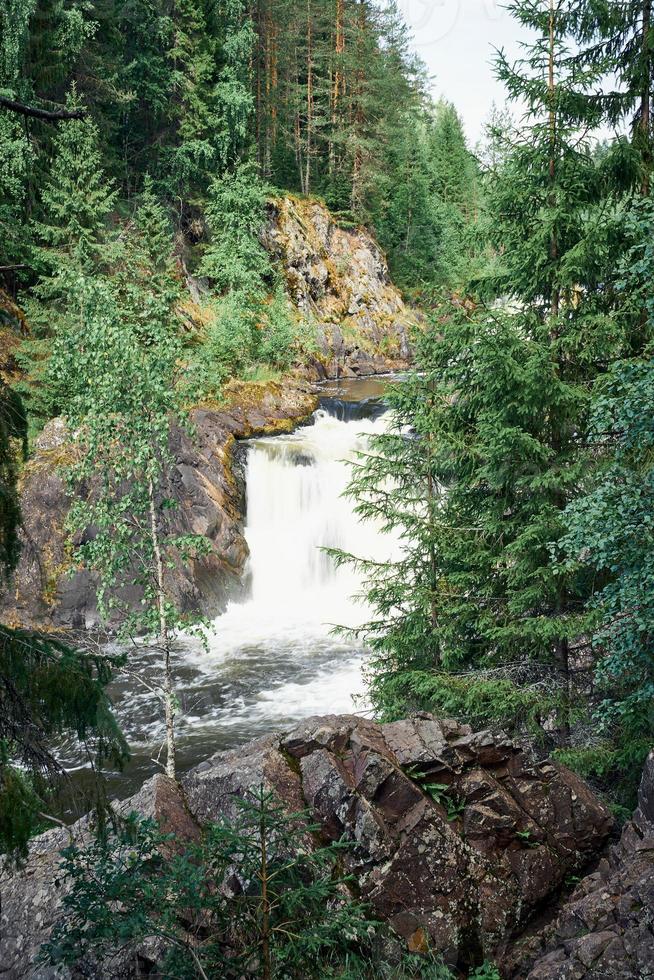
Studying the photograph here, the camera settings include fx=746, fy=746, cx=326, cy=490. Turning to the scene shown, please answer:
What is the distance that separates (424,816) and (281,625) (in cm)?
1231

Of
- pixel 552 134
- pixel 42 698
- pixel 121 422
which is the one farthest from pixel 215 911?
pixel 552 134

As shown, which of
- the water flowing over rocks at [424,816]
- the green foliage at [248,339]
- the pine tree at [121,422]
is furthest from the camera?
the green foliage at [248,339]

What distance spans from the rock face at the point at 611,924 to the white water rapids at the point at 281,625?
5999mm

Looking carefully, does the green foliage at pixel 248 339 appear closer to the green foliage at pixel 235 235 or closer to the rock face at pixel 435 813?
the green foliage at pixel 235 235

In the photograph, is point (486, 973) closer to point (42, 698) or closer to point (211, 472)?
point (42, 698)

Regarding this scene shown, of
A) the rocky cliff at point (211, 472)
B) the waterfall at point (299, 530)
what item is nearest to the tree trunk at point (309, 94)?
the rocky cliff at point (211, 472)

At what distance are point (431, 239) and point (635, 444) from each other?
135 feet

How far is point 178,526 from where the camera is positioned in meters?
19.2

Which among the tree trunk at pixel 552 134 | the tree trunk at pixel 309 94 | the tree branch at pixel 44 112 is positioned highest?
the tree trunk at pixel 309 94

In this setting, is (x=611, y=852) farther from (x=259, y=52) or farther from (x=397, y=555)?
(x=259, y=52)

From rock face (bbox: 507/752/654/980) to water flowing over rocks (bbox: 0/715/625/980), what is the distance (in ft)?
1.38

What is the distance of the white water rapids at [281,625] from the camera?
14320 mm

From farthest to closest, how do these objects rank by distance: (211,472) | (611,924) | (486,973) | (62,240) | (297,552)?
(62,240) < (297,552) < (211,472) < (486,973) < (611,924)

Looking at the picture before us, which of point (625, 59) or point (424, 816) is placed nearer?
point (424, 816)
